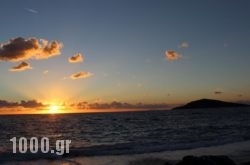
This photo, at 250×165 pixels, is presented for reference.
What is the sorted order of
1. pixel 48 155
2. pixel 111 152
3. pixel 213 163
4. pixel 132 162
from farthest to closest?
1. pixel 111 152
2. pixel 48 155
3. pixel 132 162
4. pixel 213 163

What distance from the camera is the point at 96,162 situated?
89.5ft

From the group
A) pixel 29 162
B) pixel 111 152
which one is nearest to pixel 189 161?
pixel 29 162

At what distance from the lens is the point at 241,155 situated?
29.4 metres

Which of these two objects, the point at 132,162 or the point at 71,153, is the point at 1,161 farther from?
the point at 132,162

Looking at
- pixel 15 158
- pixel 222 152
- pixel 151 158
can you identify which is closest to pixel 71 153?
pixel 15 158

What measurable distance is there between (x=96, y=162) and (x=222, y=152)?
1145 cm

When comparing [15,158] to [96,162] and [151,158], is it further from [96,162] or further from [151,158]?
[151,158]

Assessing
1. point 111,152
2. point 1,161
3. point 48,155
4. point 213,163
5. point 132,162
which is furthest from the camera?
point 111,152

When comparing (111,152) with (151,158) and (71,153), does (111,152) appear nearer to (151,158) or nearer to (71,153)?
(71,153)

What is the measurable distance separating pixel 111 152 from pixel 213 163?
54.7ft

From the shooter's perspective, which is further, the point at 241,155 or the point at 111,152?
the point at 111,152

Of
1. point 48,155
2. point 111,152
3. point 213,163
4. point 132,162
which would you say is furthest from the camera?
point 111,152

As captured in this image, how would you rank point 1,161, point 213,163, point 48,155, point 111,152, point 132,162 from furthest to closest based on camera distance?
point 111,152
point 48,155
point 1,161
point 132,162
point 213,163

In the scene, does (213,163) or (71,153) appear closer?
(213,163)
